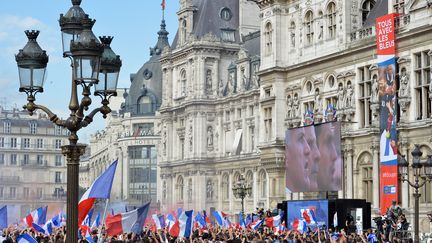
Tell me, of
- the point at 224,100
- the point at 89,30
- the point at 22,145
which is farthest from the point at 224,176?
the point at 89,30

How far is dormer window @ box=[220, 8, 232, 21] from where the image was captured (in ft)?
275

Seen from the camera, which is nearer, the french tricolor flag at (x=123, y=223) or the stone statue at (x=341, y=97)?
the french tricolor flag at (x=123, y=223)

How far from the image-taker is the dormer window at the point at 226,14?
8388 cm

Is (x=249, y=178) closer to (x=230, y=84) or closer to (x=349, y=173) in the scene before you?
(x=230, y=84)

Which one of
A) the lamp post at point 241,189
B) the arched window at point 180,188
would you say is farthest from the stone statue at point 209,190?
the lamp post at point 241,189

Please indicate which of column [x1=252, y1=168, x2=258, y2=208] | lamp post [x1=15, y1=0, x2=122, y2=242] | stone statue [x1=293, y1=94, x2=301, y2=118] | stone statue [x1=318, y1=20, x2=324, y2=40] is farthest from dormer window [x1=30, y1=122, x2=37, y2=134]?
lamp post [x1=15, y1=0, x2=122, y2=242]

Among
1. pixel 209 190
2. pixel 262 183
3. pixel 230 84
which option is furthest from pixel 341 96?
pixel 209 190

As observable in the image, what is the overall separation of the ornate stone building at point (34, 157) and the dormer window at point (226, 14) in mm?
29840

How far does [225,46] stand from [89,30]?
6535 cm

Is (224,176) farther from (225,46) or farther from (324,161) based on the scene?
(324,161)

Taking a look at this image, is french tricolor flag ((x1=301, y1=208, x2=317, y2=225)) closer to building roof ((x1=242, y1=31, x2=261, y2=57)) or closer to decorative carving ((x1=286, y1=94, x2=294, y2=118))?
decorative carving ((x1=286, y1=94, x2=294, y2=118))

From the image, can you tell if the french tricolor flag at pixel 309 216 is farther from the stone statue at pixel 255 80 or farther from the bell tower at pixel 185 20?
the bell tower at pixel 185 20

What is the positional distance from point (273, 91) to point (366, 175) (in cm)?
1099

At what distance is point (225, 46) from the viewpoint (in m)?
81.8
